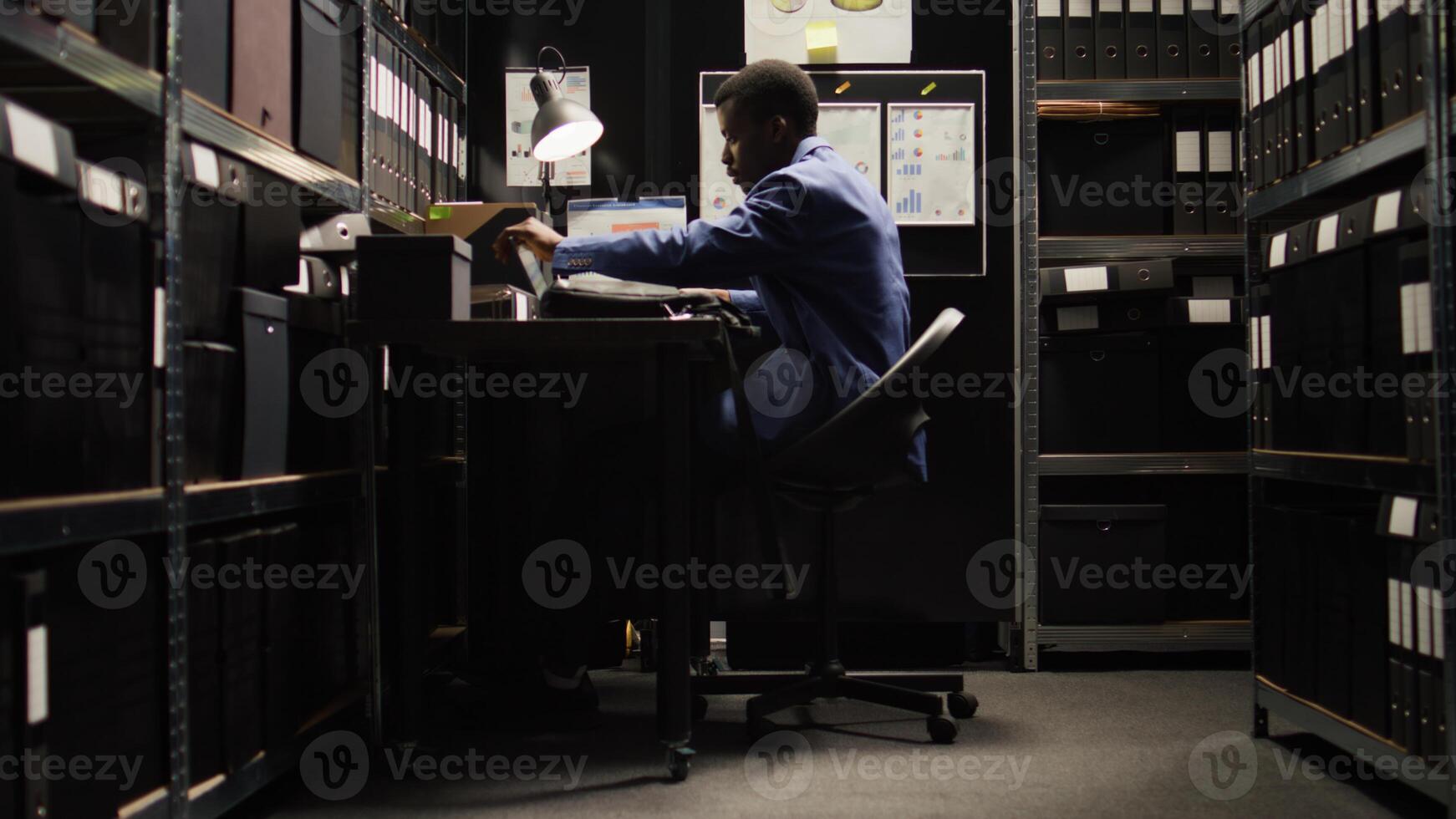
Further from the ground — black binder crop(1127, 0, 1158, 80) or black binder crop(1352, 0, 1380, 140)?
black binder crop(1127, 0, 1158, 80)

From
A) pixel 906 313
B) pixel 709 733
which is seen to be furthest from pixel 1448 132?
pixel 709 733

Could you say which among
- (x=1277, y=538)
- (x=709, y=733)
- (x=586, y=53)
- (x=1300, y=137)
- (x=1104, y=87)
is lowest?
(x=709, y=733)

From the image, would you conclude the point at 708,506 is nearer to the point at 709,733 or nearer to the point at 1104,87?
the point at 709,733

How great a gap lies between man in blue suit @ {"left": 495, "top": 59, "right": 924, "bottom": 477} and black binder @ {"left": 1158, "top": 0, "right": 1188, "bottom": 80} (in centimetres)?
109

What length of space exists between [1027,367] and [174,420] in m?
1.93

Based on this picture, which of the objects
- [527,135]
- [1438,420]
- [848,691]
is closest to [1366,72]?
[1438,420]

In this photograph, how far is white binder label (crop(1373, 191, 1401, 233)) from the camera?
146 centimetres

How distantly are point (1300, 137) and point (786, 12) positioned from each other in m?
1.38

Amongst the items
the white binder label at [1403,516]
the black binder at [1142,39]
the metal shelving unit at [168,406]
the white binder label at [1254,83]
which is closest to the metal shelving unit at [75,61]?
the metal shelving unit at [168,406]

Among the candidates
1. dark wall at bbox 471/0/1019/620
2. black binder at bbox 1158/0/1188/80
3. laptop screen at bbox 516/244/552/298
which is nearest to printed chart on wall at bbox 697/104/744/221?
dark wall at bbox 471/0/1019/620

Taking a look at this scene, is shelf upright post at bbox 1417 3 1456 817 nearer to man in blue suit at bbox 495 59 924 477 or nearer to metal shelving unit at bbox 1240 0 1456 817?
metal shelving unit at bbox 1240 0 1456 817

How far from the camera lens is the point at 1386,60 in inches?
61.0

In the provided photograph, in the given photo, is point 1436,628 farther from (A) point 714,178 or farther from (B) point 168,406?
(A) point 714,178

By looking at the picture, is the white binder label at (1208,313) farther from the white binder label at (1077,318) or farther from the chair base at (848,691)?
the chair base at (848,691)
